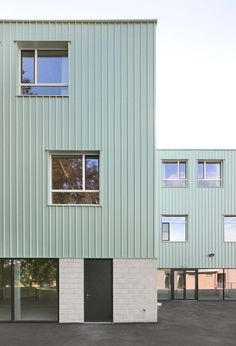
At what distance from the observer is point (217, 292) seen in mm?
15719

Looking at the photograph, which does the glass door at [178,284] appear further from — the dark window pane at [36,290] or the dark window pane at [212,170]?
the dark window pane at [36,290]

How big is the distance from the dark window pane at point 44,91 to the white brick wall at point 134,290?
A: 621 cm

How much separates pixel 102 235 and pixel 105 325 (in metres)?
2.95

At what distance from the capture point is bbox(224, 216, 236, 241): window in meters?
16.1

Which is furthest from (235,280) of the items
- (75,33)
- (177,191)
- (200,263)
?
(75,33)

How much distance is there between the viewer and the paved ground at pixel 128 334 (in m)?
8.23

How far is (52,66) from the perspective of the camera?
10.4 m

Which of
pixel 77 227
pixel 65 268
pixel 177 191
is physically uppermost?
pixel 177 191

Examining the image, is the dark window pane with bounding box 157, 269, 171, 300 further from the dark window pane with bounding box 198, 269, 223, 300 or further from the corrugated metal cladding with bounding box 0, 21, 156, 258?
the corrugated metal cladding with bounding box 0, 21, 156, 258

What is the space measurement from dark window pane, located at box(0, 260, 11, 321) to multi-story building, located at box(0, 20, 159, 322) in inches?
1.3

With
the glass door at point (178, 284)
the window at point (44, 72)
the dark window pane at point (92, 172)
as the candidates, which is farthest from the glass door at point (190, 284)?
the window at point (44, 72)

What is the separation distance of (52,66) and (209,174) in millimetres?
10592

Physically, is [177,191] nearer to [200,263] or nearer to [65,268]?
[200,263]

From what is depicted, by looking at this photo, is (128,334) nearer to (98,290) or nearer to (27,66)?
(98,290)
